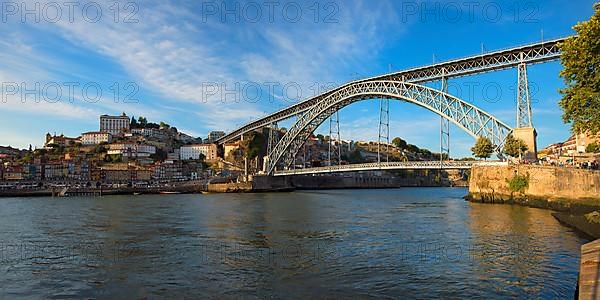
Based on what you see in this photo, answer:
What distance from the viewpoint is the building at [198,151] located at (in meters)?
112

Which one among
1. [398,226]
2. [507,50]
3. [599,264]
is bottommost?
[398,226]

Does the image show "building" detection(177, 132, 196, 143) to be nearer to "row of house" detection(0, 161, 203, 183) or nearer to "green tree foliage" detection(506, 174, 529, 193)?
"row of house" detection(0, 161, 203, 183)

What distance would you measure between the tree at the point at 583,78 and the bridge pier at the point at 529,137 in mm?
17320

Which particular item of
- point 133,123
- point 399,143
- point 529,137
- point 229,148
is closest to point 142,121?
point 133,123

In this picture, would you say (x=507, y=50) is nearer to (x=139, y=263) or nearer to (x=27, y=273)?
(x=139, y=263)

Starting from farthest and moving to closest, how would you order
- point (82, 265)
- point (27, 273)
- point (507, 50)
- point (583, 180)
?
1. point (507, 50)
2. point (583, 180)
3. point (82, 265)
4. point (27, 273)

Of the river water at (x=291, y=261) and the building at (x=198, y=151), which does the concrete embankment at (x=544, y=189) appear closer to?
the river water at (x=291, y=261)

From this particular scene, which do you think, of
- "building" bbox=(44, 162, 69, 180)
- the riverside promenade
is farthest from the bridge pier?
"building" bbox=(44, 162, 69, 180)

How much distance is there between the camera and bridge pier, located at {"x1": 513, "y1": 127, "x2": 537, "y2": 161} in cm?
3438

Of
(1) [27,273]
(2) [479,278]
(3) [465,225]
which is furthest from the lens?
(3) [465,225]

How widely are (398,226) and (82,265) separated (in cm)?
1350

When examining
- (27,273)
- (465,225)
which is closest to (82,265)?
(27,273)

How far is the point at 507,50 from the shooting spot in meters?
36.4

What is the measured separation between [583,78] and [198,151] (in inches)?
4159
